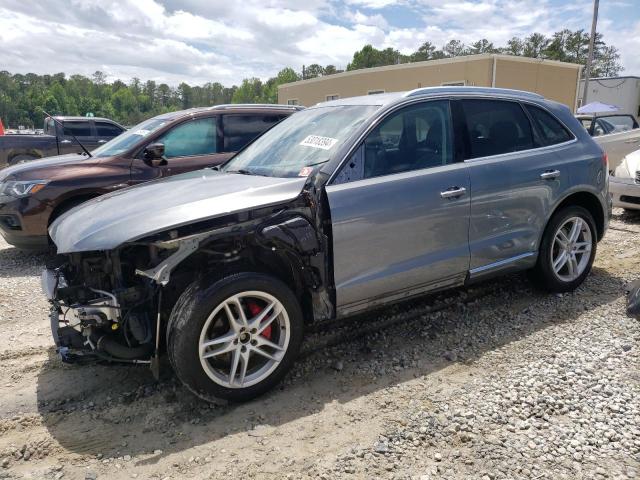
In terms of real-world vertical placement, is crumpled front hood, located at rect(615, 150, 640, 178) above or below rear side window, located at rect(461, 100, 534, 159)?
below

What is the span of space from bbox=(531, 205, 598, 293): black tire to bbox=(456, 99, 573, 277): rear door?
0.12 metres

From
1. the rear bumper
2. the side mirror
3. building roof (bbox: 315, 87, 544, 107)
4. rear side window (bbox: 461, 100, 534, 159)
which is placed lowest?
the rear bumper

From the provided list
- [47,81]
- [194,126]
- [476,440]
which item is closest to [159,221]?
[476,440]

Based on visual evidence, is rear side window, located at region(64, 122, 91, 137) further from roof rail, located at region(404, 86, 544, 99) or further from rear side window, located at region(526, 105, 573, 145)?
rear side window, located at region(526, 105, 573, 145)

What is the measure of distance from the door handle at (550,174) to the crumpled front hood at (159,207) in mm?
2193

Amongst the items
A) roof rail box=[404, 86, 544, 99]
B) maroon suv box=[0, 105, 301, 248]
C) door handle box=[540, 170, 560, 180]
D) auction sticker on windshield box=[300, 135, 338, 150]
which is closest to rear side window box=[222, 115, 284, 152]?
maroon suv box=[0, 105, 301, 248]

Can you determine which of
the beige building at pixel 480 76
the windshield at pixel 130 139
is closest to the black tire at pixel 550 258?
the windshield at pixel 130 139

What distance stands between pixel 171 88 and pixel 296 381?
158488 millimetres

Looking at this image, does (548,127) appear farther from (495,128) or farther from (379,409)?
(379,409)

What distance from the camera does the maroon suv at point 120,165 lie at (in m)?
5.43

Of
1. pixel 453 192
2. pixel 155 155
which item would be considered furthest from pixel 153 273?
pixel 155 155

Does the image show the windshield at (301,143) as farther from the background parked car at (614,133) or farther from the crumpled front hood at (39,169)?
the background parked car at (614,133)

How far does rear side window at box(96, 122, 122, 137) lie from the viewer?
46.1ft

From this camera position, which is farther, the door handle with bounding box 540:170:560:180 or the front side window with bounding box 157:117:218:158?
the front side window with bounding box 157:117:218:158
